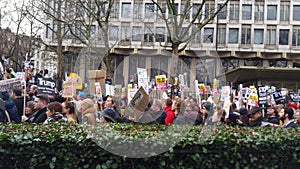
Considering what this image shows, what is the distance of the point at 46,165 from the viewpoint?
564 cm

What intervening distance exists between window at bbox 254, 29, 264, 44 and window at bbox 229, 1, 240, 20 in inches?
121

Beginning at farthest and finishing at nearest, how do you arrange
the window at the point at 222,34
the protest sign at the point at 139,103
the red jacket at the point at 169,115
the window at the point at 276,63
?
the window at the point at 276,63, the window at the point at 222,34, the red jacket at the point at 169,115, the protest sign at the point at 139,103

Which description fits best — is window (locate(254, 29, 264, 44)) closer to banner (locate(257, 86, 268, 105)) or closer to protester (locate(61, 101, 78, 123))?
banner (locate(257, 86, 268, 105))

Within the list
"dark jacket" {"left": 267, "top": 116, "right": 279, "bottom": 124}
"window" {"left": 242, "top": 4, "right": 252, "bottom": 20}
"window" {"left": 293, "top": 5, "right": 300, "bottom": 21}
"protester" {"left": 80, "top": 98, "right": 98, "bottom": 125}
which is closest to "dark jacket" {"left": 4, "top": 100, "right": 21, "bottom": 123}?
"protester" {"left": 80, "top": 98, "right": 98, "bottom": 125}

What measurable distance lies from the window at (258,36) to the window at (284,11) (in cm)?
328

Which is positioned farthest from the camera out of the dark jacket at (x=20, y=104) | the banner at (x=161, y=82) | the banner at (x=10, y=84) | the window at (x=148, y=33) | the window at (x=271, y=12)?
the window at (x=271, y=12)

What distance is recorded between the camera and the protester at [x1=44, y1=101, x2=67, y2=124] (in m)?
7.78

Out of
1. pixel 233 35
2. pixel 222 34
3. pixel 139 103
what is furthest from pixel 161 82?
pixel 233 35

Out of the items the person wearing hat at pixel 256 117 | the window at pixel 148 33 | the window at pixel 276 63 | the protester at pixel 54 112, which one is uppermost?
the window at pixel 276 63

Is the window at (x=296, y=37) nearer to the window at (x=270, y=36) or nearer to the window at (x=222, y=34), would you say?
the window at (x=270, y=36)

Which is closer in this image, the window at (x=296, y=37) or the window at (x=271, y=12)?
the window at (x=296, y=37)

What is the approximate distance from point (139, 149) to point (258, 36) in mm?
48951

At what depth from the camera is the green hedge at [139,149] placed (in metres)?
5.59

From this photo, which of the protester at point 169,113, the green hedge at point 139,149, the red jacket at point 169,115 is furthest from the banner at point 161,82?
the green hedge at point 139,149
